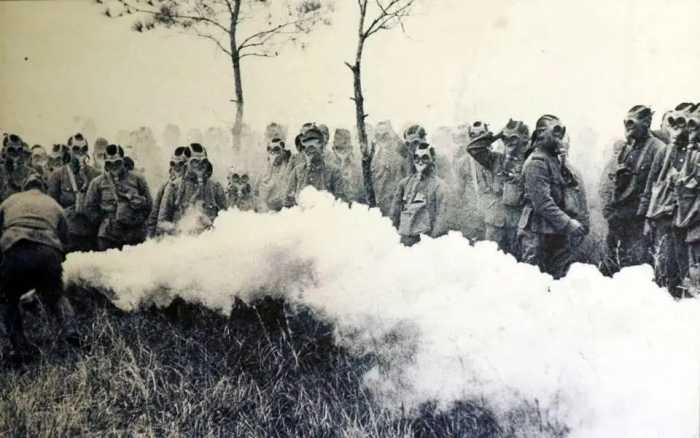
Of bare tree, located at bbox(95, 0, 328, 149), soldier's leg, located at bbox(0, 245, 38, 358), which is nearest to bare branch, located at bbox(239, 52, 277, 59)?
bare tree, located at bbox(95, 0, 328, 149)

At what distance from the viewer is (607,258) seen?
3158 mm

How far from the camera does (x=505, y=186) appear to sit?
3328mm

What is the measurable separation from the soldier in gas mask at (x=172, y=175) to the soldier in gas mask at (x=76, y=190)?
0.35 metres

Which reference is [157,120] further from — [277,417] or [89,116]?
[277,417]

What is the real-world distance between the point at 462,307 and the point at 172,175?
1650mm

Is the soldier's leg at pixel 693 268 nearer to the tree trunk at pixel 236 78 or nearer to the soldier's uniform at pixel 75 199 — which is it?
the tree trunk at pixel 236 78

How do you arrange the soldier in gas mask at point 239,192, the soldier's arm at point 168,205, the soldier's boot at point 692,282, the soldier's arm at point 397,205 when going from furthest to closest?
the soldier's arm at point 168,205 → the soldier in gas mask at point 239,192 → the soldier's arm at point 397,205 → the soldier's boot at point 692,282

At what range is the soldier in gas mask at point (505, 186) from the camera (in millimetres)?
3301

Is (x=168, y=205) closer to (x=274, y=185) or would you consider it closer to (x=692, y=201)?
(x=274, y=185)

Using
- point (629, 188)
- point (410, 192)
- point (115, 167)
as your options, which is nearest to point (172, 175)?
point (115, 167)

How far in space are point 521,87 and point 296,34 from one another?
3.84 ft

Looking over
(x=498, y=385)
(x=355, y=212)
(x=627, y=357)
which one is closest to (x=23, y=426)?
(x=355, y=212)

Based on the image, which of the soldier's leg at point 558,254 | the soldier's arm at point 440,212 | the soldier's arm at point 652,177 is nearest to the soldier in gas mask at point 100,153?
the soldier's arm at point 440,212

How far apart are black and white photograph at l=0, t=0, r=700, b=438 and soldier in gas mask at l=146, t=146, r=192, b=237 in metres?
0.01
